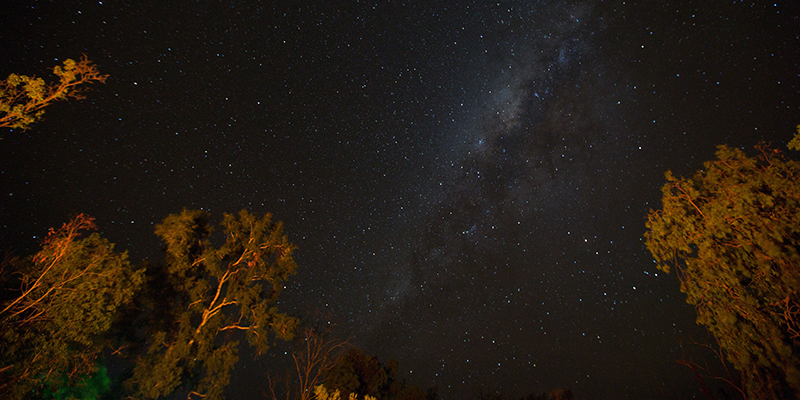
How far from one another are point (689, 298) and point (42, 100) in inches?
619

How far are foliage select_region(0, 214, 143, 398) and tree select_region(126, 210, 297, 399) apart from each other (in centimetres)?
237

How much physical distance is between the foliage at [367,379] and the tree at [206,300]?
6.79 m

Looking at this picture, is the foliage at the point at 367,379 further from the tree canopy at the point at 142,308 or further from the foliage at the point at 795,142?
the foliage at the point at 795,142

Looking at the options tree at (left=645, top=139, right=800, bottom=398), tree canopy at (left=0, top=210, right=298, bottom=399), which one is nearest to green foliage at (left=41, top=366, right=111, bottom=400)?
tree canopy at (left=0, top=210, right=298, bottom=399)

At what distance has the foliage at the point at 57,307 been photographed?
20.1 feet

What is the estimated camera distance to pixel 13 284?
734cm

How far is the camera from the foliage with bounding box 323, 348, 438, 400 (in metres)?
16.1

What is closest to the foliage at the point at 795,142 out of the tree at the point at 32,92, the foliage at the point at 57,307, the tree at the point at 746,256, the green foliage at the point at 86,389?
the tree at the point at 746,256

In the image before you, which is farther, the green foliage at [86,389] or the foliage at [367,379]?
the foliage at [367,379]

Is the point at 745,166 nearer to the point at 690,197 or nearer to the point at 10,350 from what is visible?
the point at 690,197

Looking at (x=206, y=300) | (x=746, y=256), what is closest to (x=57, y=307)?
(x=206, y=300)

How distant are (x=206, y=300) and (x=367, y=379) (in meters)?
11.5

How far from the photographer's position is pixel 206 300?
10.9m

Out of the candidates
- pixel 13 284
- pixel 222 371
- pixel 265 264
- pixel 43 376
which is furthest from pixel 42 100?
pixel 222 371
